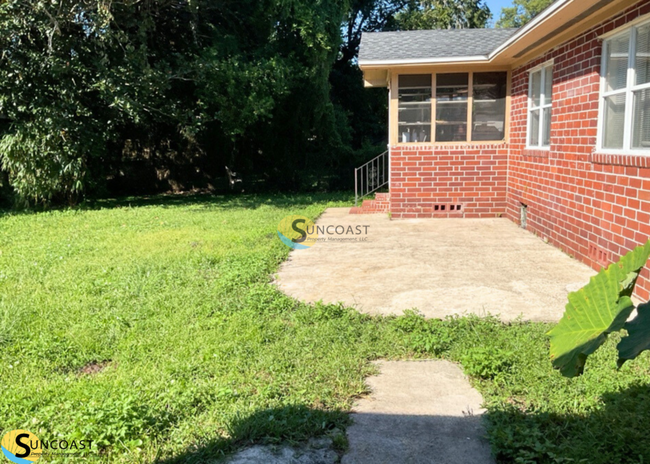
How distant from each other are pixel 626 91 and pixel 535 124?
10.5 ft

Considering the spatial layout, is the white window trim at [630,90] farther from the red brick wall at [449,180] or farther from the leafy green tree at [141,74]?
the leafy green tree at [141,74]

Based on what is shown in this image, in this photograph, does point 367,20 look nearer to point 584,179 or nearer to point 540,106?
point 540,106

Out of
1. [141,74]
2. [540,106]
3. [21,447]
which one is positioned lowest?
[21,447]

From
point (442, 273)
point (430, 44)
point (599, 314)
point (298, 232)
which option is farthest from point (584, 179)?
point (599, 314)

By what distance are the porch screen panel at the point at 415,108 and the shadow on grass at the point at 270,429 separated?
762 centimetres

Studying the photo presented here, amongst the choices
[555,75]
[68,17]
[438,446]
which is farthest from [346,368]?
[68,17]

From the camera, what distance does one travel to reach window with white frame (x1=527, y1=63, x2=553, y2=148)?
25.0 ft

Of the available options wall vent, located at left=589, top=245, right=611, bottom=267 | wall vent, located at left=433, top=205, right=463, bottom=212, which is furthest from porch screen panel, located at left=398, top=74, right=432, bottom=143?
wall vent, located at left=589, top=245, right=611, bottom=267

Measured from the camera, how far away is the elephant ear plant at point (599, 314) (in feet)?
4.50

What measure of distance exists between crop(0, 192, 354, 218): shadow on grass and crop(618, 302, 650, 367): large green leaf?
37.9 ft

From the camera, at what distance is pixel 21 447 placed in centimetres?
261

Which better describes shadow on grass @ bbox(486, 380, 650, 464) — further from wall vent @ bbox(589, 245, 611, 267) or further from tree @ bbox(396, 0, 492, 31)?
tree @ bbox(396, 0, 492, 31)

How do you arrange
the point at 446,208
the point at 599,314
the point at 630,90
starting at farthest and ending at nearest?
1. the point at 446,208
2. the point at 630,90
3. the point at 599,314

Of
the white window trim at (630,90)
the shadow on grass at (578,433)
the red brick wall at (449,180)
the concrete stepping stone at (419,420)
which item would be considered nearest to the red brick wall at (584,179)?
the white window trim at (630,90)
